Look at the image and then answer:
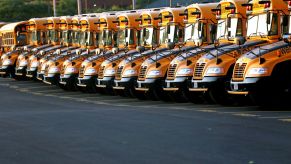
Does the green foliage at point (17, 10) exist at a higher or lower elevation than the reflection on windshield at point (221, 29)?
lower

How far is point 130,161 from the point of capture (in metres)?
10.7

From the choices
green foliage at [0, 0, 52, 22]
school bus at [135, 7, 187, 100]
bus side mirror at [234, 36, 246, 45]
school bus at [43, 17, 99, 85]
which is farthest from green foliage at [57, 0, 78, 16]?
bus side mirror at [234, 36, 246, 45]

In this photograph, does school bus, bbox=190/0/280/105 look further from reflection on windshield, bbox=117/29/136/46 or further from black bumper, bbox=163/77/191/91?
reflection on windshield, bbox=117/29/136/46

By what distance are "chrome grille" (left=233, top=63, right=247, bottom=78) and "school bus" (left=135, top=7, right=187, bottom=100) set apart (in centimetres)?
449

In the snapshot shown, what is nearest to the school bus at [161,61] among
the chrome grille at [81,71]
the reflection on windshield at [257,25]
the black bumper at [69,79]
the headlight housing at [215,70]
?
the headlight housing at [215,70]

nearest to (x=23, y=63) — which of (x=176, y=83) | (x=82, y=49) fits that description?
(x=82, y=49)

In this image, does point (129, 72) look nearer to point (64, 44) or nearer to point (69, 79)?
point (69, 79)

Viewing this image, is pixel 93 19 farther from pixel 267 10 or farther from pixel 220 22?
pixel 267 10

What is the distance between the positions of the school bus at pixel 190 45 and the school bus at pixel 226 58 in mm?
727

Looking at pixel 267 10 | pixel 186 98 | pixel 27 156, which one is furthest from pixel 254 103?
pixel 27 156

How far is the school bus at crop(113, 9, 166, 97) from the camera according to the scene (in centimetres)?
2556

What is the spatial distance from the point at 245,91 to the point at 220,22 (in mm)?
4392

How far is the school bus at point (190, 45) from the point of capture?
22406mm

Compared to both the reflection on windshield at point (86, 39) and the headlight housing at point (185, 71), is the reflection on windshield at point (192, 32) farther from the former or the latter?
the reflection on windshield at point (86, 39)
